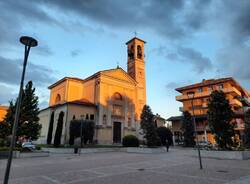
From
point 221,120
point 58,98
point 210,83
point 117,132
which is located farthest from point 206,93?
point 58,98

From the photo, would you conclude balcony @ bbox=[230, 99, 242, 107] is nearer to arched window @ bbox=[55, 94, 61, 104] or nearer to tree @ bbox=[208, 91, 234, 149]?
tree @ bbox=[208, 91, 234, 149]

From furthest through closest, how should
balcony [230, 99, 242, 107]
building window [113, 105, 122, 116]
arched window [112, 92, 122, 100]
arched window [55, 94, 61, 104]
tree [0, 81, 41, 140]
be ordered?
arched window [55, 94, 61, 104] → balcony [230, 99, 242, 107] → arched window [112, 92, 122, 100] → building window [113, 105, 122, 116] → tree [0, 81, 41, 140]

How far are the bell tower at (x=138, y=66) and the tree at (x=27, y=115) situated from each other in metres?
25.0

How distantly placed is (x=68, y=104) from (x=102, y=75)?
9.23m

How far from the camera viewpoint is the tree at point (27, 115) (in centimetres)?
2416

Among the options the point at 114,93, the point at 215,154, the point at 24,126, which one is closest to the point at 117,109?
the point at 114,93

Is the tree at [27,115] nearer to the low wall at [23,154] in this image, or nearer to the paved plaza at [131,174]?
the low wall at [23,154]

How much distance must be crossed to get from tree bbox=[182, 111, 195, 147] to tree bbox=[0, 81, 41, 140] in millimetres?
23420

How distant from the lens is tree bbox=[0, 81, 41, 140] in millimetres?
24156

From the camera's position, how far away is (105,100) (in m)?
39.8

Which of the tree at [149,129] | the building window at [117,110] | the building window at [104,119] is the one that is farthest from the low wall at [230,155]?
the building window at [117,110]

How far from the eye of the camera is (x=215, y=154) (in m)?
17.8

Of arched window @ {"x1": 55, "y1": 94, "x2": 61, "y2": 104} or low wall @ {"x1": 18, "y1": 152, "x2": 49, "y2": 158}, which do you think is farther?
arched window @ {"x1": 55, "y1": 94, "x2": 61, "y2": 104}

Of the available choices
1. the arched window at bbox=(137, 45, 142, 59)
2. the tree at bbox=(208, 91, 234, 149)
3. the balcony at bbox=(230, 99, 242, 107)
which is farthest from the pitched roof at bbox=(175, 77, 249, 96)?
the tree at bbox=(208, 91, 234, 149)
